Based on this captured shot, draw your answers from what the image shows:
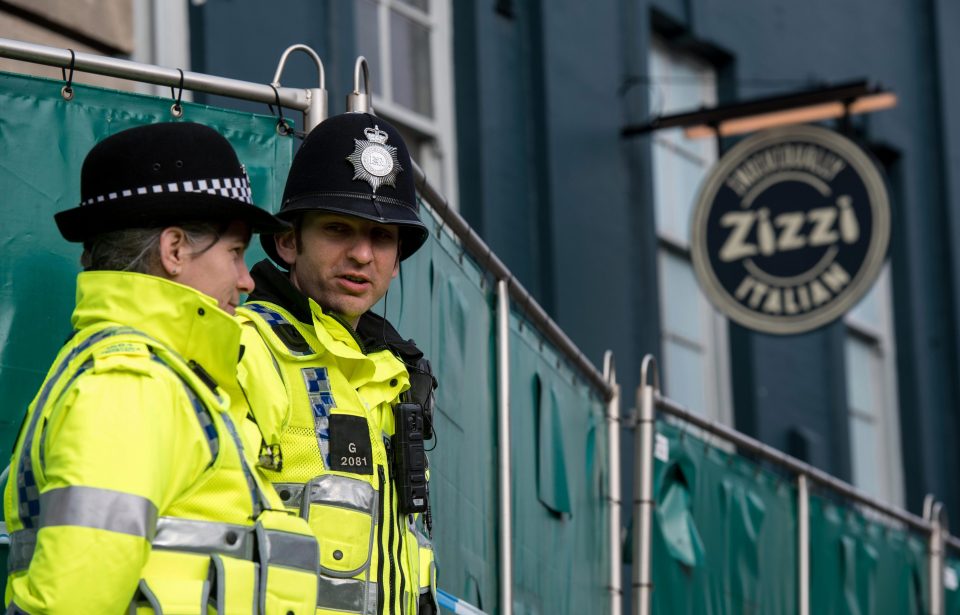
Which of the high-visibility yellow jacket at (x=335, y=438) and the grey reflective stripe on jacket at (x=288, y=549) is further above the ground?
the high-visibility yellow jacket at (x=335, y=438)

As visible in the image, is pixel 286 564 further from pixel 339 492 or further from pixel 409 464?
pixel 409 464

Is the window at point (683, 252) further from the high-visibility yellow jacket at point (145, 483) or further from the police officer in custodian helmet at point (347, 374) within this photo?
the high-visibility yellow jacket at point (145, 483)

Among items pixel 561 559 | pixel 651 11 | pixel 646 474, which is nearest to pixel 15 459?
pixel 561 559

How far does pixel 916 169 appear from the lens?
16.8 m

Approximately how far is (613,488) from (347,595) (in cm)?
352

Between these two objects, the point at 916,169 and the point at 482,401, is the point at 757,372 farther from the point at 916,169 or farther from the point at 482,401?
the point at 482,401

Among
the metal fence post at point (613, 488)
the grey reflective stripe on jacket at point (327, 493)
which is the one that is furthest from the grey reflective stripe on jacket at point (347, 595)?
the metal fence post at point (613, 488)

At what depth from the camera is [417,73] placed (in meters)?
10.9

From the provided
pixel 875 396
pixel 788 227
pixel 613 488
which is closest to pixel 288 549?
pixel 613 488

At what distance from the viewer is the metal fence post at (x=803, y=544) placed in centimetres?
910

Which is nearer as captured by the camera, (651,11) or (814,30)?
(651,11)

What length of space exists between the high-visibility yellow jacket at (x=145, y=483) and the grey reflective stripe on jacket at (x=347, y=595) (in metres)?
0.28

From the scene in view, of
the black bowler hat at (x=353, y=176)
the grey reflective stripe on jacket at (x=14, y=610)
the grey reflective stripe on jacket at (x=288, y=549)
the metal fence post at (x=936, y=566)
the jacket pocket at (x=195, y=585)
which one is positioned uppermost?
the metal fence post at (x=936, y=566)

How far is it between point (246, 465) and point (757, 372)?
32.8ft
